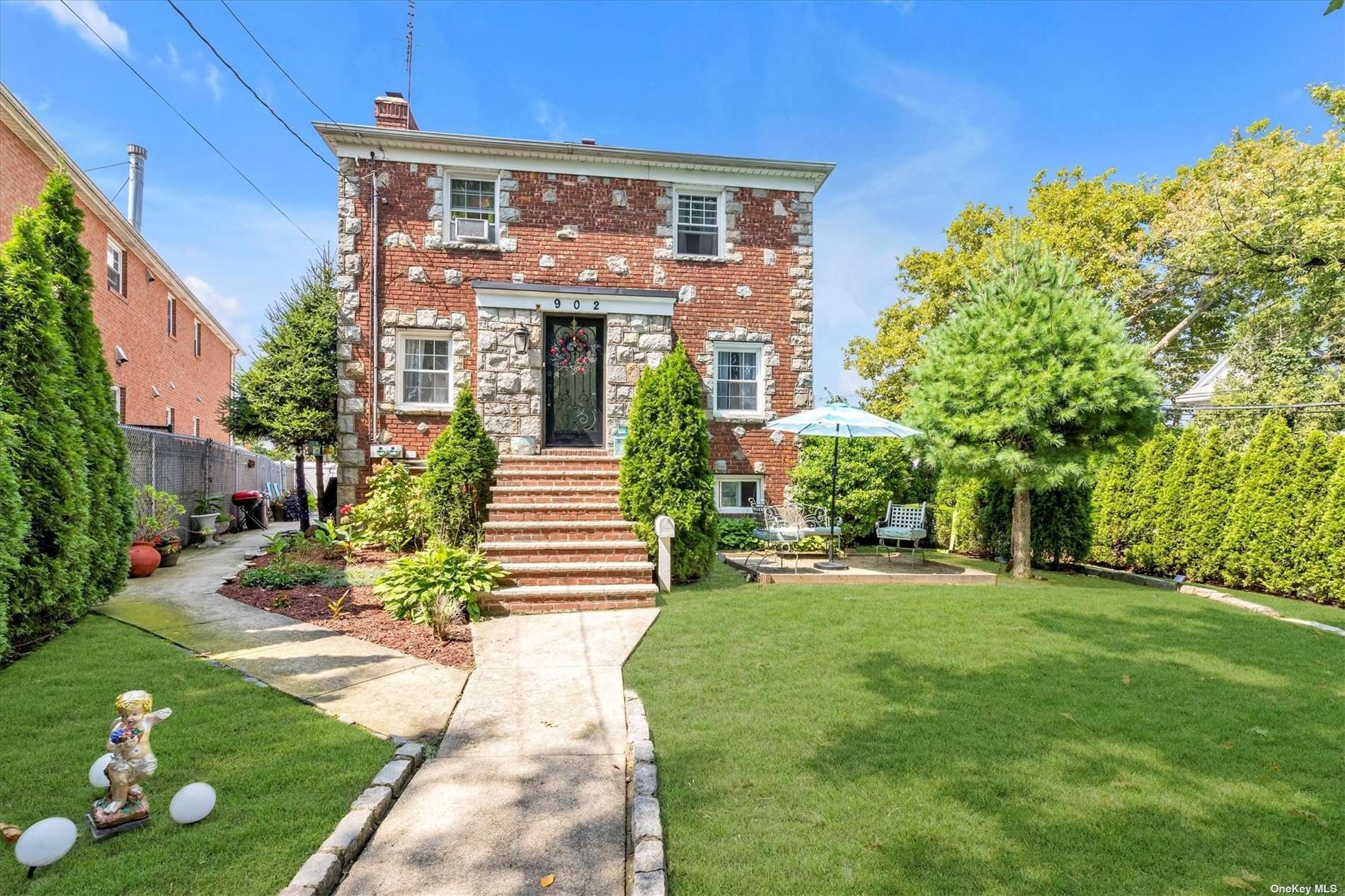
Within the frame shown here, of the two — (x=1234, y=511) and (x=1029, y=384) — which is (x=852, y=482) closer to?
(x=1029, y=384)

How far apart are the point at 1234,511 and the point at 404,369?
13.1 m

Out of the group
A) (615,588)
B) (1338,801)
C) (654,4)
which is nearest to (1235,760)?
(1338,801)

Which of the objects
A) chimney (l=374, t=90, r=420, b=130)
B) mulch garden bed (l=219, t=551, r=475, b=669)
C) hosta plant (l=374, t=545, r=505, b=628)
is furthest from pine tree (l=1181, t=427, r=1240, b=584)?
chimney (l=374, t=90, r=420, b=130)

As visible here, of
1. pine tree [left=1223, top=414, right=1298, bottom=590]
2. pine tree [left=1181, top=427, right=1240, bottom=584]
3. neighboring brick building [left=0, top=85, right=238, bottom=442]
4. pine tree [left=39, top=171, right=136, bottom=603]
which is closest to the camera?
pine tree [left=39, top=171, right=136, bottom=603]

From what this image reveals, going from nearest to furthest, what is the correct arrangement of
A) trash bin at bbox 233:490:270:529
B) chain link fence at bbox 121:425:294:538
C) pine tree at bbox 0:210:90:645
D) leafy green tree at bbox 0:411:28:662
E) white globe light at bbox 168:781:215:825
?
white globe light at bbox 168:781:215:825
leafy green tree at bbox 0:411:28:662
pine tree at bbox 0:210:90:645
chain link fence at bbox 121:425:294:538
trash bin at bbox 233:490:270:529

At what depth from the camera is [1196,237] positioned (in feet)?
49.9

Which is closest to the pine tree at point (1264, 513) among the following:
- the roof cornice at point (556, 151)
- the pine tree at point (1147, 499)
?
the pine tree at point (1147, 499)

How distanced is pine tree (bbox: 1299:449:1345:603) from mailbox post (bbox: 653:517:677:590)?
27.5ft

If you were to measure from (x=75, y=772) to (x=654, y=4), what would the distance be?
11.4 meters

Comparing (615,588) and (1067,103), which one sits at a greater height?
(1067,103)

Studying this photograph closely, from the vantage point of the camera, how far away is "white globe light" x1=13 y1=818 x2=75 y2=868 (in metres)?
2.16

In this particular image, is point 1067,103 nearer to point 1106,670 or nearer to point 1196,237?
point 1196,237

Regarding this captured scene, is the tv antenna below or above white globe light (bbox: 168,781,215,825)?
above

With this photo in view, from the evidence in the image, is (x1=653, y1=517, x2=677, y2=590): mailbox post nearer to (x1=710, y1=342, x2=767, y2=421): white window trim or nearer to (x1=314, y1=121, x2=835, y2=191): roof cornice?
(x1=710, y1=342, x2=767, y2=421): white window trim
